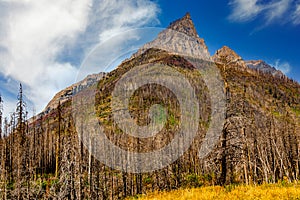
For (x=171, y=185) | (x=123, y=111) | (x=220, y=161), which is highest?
(x=123, y=111)

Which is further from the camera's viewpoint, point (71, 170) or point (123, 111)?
point (123, 111)

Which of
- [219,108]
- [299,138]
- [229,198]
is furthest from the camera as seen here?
[299,138]

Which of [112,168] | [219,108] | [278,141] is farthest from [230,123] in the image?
[112,168]

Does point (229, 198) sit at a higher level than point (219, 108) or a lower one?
lower

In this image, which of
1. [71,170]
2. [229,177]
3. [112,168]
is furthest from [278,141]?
[71,170]

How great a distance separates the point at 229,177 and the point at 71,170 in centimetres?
1638

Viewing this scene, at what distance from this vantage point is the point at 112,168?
66562mm

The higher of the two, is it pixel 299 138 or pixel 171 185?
pixel 299 138

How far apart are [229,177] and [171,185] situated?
808 inches

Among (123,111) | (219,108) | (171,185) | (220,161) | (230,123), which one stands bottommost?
(171,185)

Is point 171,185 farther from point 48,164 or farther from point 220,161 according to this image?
point 48,164

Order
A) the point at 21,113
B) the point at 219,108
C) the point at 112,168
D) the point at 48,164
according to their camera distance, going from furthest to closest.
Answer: the point at 48,164, the point at 112,168, the point at 21,113, the point at 219,108

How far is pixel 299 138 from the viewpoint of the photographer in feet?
134

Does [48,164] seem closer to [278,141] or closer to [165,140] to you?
[165,140]
